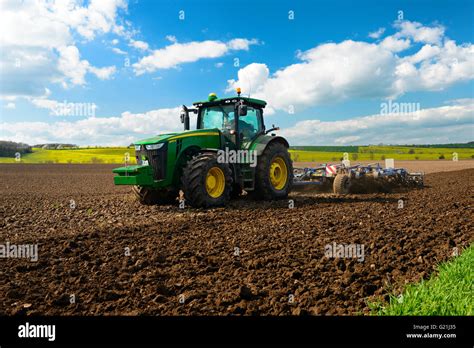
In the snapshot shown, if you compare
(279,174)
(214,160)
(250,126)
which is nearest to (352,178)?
(279,174)

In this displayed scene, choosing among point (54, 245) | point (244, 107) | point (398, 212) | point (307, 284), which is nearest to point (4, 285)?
point (54, 245)

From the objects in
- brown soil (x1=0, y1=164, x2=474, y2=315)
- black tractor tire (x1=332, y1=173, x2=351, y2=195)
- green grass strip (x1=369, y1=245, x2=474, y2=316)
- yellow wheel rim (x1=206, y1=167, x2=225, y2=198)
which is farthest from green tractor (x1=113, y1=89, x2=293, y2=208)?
green grass strip (x1=369, y1=245, x2=474, y2=316)

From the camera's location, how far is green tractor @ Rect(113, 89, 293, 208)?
939 centimetres

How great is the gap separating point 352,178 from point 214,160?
5.98m

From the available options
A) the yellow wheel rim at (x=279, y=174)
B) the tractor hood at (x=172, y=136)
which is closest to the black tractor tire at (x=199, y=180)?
the tractor hood at (x=172, y=136)

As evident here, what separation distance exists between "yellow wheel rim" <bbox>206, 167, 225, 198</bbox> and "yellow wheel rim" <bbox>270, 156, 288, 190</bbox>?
2115mm

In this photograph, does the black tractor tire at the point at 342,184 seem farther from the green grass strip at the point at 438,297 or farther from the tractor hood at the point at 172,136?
the green grass strip at the point at 438,297

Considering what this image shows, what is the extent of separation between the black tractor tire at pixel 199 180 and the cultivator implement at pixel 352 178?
14.0 ft

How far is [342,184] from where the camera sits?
13250 mm

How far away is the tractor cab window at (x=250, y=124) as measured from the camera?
10914 mm

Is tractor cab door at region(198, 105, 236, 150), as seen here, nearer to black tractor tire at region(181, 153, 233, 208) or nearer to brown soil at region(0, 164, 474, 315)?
black tractor tire at region(181, 153, 233, 208)

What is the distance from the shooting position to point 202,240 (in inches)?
254

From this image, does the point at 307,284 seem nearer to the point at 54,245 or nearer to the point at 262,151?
the point at 54,245

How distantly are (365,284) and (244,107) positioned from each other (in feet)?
21.5
